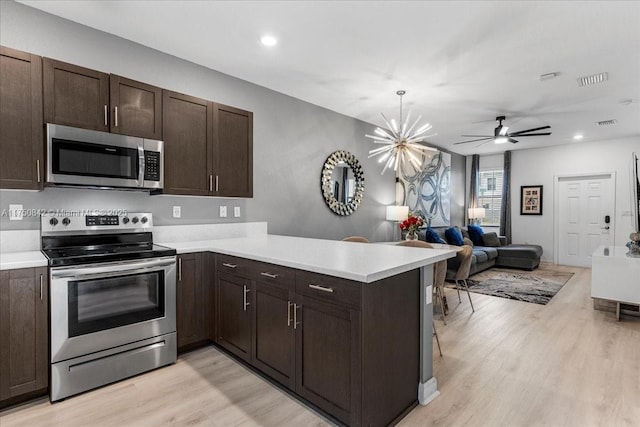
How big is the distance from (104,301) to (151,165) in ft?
3.77

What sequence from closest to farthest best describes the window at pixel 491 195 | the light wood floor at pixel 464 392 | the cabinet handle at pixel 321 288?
the cabinet handle at pixel 321 288, the light wood floor at pixel 464 392, the window at pixel 491 195

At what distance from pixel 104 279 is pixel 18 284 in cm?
45

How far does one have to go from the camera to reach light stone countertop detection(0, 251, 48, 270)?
6.52ft

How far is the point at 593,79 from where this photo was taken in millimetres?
3727

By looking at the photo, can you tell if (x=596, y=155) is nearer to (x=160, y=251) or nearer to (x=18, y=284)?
(x=160, y=251)

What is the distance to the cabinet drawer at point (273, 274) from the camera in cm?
209

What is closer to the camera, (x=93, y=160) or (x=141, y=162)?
(x=93, y=160)

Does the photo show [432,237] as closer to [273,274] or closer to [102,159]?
[273,274]

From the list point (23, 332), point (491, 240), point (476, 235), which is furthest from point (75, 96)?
point (491, 240)

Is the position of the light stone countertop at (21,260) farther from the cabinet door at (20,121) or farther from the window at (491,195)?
the window at (491,195)

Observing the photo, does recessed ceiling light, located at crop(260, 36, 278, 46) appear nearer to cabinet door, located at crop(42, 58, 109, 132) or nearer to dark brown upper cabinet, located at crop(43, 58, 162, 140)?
dark brown upper cabinet, located at crop(43, 58, 162, 140)

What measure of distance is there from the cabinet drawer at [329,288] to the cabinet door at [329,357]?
40 millimetres

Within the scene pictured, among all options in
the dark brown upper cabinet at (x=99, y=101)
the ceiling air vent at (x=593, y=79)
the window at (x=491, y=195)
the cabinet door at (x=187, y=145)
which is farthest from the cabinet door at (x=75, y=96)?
the window at (x=491, y=195)

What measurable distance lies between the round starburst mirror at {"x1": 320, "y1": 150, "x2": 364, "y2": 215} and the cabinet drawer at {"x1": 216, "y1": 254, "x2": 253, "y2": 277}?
2.27 m
